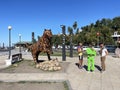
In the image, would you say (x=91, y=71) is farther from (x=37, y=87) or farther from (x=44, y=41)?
(x=37, y=87)

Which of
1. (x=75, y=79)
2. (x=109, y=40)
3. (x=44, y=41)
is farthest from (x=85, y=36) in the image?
(x=75, y=79)

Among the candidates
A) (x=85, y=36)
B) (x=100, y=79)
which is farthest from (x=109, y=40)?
(x=100, y=79)

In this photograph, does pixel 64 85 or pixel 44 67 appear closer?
pixel 64 85

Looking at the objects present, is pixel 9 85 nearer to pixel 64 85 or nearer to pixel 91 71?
pixel 64 85

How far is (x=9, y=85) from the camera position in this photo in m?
12.3

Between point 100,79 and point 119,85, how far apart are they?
5.81 ft

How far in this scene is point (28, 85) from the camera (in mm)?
12211

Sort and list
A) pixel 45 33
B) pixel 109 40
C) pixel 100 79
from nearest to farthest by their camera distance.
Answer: pixel 100 79 → pixel 45 33 → pixel 109 40

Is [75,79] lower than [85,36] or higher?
lower

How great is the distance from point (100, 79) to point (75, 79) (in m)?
1.21

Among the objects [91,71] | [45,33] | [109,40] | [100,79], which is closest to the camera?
[100,79]

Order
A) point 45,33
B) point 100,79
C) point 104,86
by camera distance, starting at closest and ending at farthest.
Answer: point 104,86, point 100,79, point 45,33

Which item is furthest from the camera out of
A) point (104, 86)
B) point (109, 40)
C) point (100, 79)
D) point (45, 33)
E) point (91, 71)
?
point (109, 40)

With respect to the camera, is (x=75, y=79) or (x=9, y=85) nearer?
(x=9, y=85)
